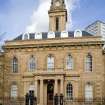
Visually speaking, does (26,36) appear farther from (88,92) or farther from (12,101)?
(88,92)

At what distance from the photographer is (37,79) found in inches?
2472

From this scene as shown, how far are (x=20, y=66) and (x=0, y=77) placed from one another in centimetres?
355

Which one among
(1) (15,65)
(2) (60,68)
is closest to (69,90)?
(2) (60,68)

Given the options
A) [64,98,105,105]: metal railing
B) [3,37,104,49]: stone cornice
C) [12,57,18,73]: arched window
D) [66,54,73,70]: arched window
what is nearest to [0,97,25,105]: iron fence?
[12,57,18,73]: arched window

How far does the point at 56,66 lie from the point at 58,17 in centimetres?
1431

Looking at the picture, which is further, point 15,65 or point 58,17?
point 58,17

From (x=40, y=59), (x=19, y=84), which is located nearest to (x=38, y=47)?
(x=40, y=59)

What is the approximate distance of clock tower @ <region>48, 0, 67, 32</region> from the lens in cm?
7494

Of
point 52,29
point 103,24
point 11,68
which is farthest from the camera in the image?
point 103,24

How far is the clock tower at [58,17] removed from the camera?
7494 centimetres

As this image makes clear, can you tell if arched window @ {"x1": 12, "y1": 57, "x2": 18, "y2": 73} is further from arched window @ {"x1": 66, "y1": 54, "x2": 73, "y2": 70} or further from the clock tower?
the clock tower

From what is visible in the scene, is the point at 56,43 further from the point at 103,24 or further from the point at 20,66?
the point at 103,24

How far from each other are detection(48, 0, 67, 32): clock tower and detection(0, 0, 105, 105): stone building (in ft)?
24.0

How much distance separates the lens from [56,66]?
6419cm
